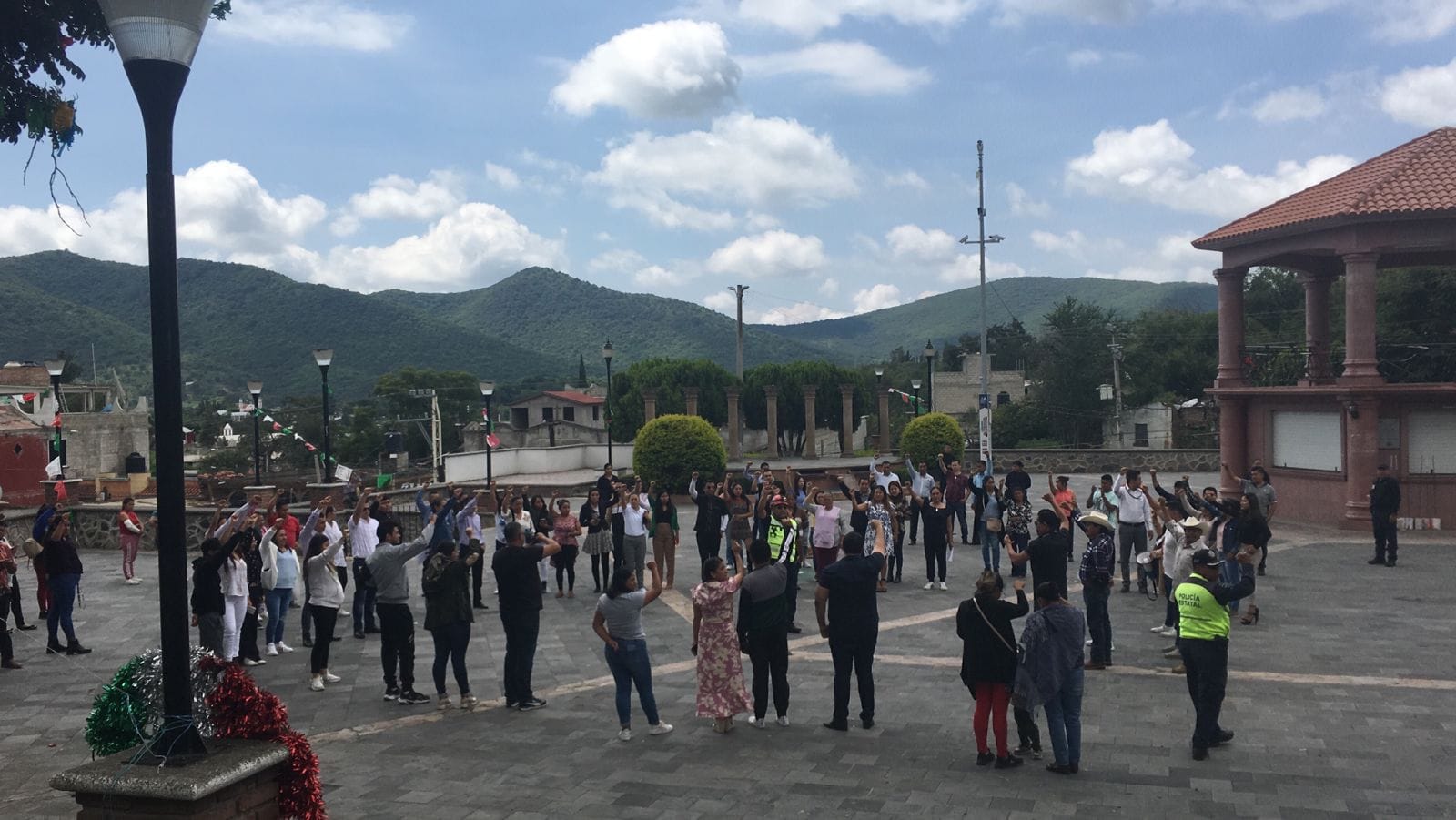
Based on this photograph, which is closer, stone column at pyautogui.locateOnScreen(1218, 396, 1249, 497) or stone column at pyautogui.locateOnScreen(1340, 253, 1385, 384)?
stone column at pyautogui.locateOnScreen(1340, 253, 1385, 384)

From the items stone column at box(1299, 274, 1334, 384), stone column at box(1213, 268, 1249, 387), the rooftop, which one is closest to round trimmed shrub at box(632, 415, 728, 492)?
stone column at box(1213, 268, 1249, 387)

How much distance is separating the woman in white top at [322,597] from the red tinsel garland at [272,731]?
5423 millimetres

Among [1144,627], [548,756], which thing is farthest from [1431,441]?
[548,756]

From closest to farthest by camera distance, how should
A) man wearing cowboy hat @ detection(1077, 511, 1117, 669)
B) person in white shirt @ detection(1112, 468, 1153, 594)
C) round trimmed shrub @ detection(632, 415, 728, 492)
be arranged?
man wearing cowboy hat @ detection(1077, 511, 1117, 669) → person in white shirt @ detection(1112, 468, 1153, 594) → round trimmed shrub @ detection(632, 415, 728, 492)

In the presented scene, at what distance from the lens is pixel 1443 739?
7848mm

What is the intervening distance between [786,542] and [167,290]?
26.0ft

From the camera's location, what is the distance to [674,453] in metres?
30.3

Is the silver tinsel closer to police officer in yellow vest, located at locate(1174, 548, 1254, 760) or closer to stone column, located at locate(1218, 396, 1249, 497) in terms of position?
police officer in yellow vest, located at locate(1174, 548, 1254, 760)

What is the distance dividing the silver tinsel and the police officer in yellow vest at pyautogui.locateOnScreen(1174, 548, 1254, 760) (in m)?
6.20

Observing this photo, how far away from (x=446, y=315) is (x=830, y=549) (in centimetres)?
15730

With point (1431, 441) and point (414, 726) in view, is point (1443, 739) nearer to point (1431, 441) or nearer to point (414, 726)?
point (414, 726)

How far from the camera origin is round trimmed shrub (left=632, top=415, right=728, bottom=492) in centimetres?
3023

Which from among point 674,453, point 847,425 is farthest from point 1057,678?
point 847,425

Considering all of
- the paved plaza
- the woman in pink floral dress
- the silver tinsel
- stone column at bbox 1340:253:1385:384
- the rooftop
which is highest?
the rooftop
